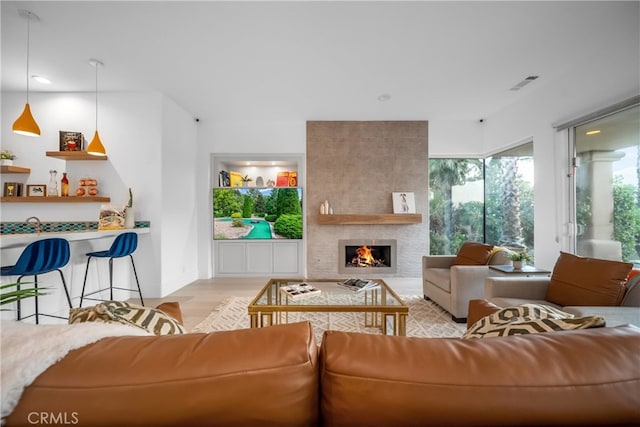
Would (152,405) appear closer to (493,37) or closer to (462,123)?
(493,37)

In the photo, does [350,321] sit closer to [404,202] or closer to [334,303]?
[334,303]

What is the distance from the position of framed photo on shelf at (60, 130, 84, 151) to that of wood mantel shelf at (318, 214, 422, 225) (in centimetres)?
350

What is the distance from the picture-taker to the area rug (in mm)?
2656

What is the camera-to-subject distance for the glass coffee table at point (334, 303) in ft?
6.73

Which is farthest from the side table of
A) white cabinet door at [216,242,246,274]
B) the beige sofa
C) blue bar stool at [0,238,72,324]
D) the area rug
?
blue bar stool at [0,238,72,324]

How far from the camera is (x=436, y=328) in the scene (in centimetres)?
272

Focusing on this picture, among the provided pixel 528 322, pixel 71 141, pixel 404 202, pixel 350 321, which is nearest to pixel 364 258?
pixel 404 202

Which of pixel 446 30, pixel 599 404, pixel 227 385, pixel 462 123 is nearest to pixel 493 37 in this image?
pixel 446 30

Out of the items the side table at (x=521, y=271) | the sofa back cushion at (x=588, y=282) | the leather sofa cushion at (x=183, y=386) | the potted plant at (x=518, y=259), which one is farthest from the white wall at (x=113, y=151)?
the sofa back cushion at (x=588, y=282)

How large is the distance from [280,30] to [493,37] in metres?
1.97

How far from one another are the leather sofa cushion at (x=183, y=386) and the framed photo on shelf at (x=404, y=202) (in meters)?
4.41

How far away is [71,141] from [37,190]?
83 centimetres

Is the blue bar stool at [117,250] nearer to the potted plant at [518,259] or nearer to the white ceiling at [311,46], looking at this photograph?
the white ceiling at [311,46]

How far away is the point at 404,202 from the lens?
480 centimetres
